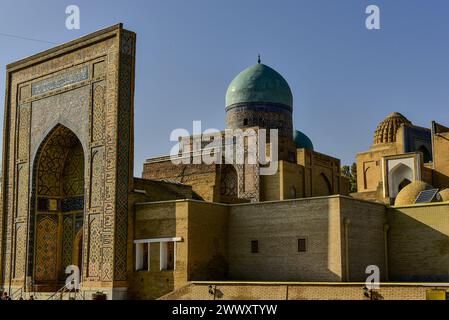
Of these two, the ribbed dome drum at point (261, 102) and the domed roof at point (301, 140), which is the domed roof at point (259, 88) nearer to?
the ribbed dome drum at point (261, 102)

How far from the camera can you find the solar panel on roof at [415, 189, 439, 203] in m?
19.6

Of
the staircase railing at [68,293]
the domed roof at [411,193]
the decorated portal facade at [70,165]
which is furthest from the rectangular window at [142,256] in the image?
the domed roof at [411,193]

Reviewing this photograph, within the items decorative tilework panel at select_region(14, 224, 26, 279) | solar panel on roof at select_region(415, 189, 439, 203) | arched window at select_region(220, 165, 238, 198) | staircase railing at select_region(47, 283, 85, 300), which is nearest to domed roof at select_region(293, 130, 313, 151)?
arched window at select_region(220, 165, 238, 198)

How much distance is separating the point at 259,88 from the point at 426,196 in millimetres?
11981

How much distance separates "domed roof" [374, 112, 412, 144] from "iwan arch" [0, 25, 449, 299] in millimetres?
6202

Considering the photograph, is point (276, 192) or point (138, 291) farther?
point (276, 192)

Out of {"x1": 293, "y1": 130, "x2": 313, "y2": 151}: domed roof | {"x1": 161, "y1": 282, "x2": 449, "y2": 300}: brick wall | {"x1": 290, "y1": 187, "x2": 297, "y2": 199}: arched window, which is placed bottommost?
{"x1": 161, "y1": 282, "x2": 449, "y2": 300}: brick wall

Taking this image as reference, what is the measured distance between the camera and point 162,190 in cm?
2128

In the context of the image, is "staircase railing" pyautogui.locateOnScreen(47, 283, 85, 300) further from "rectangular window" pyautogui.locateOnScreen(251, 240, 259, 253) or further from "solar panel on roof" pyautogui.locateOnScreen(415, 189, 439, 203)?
"solar panel on roof" pyautogui.locateOnScreen(415, 189, 439, 203)

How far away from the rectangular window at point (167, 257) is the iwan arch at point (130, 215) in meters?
0.03

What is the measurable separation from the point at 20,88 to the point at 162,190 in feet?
20.4

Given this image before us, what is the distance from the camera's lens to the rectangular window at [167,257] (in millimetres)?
17670
